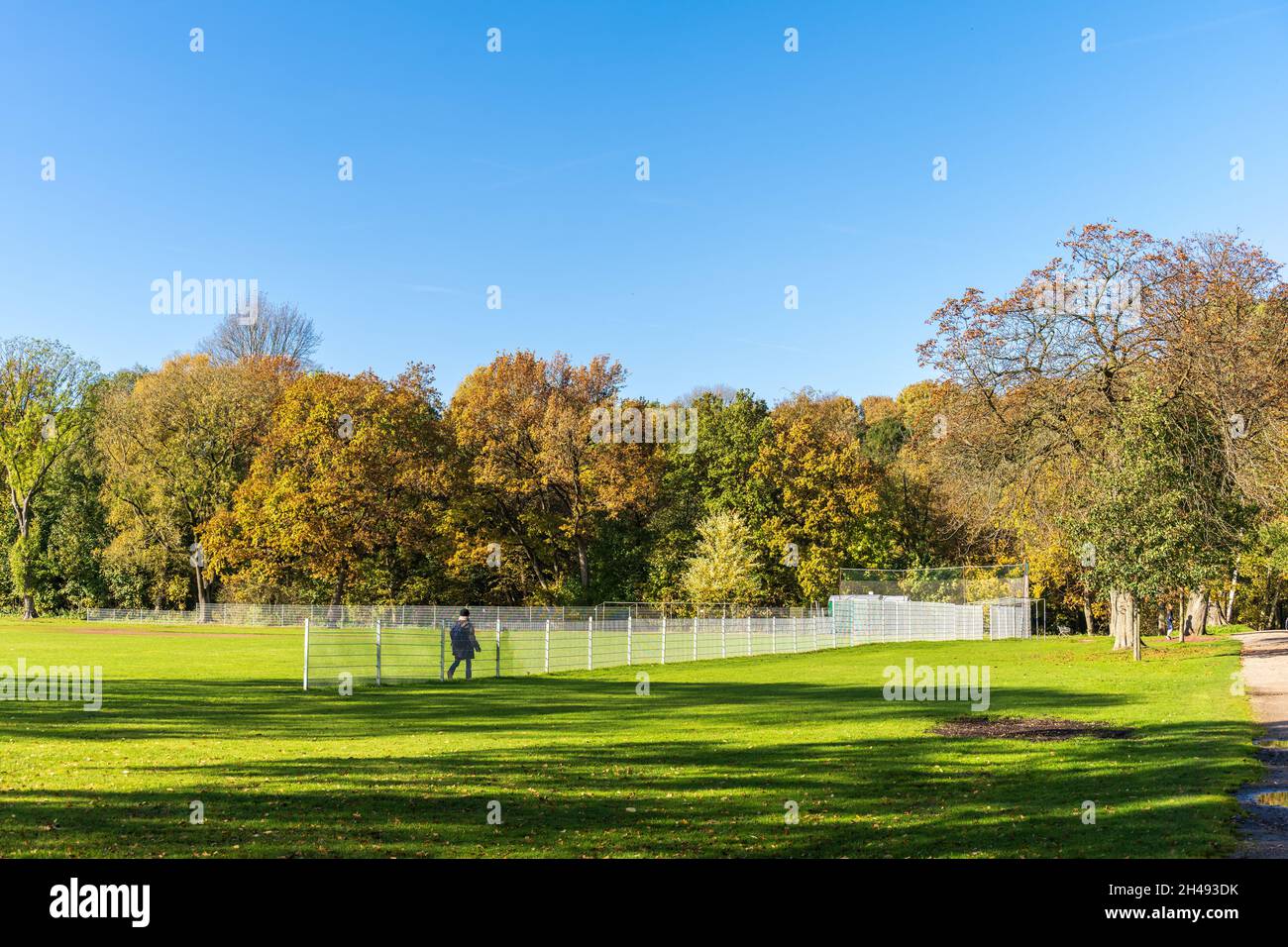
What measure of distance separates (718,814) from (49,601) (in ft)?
231

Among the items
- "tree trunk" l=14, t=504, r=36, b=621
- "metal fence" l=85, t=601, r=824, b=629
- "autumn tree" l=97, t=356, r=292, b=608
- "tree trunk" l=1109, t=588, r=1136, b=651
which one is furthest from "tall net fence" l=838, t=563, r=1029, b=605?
"tree trunk" l=14, t=504, r=36, b=621

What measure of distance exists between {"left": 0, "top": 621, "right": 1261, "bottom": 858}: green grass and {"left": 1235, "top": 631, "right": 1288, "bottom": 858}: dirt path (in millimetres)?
222

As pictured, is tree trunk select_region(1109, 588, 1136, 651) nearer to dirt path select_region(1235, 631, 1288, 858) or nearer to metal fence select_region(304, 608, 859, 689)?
dirt path select_region(1235, 631, 1288, 858)

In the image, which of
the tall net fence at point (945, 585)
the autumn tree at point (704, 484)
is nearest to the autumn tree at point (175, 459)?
the autumn tree at point (704, 484)

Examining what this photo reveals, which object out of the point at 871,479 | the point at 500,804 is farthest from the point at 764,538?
the point at 500,804

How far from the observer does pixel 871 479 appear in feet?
210

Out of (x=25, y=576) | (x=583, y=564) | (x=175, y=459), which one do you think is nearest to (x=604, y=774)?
(x=583, y=564)

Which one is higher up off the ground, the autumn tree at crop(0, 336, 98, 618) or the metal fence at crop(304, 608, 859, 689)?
the autumn tree at crop(0, 336, 98, 618)

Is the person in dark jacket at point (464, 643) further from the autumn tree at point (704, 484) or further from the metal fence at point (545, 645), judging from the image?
the autumn tree at point (704, 484)

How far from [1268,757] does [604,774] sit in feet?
26.4

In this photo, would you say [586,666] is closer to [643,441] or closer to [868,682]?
[868,682]

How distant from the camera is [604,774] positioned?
11.9m

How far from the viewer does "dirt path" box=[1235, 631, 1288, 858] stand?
830 centimetres
